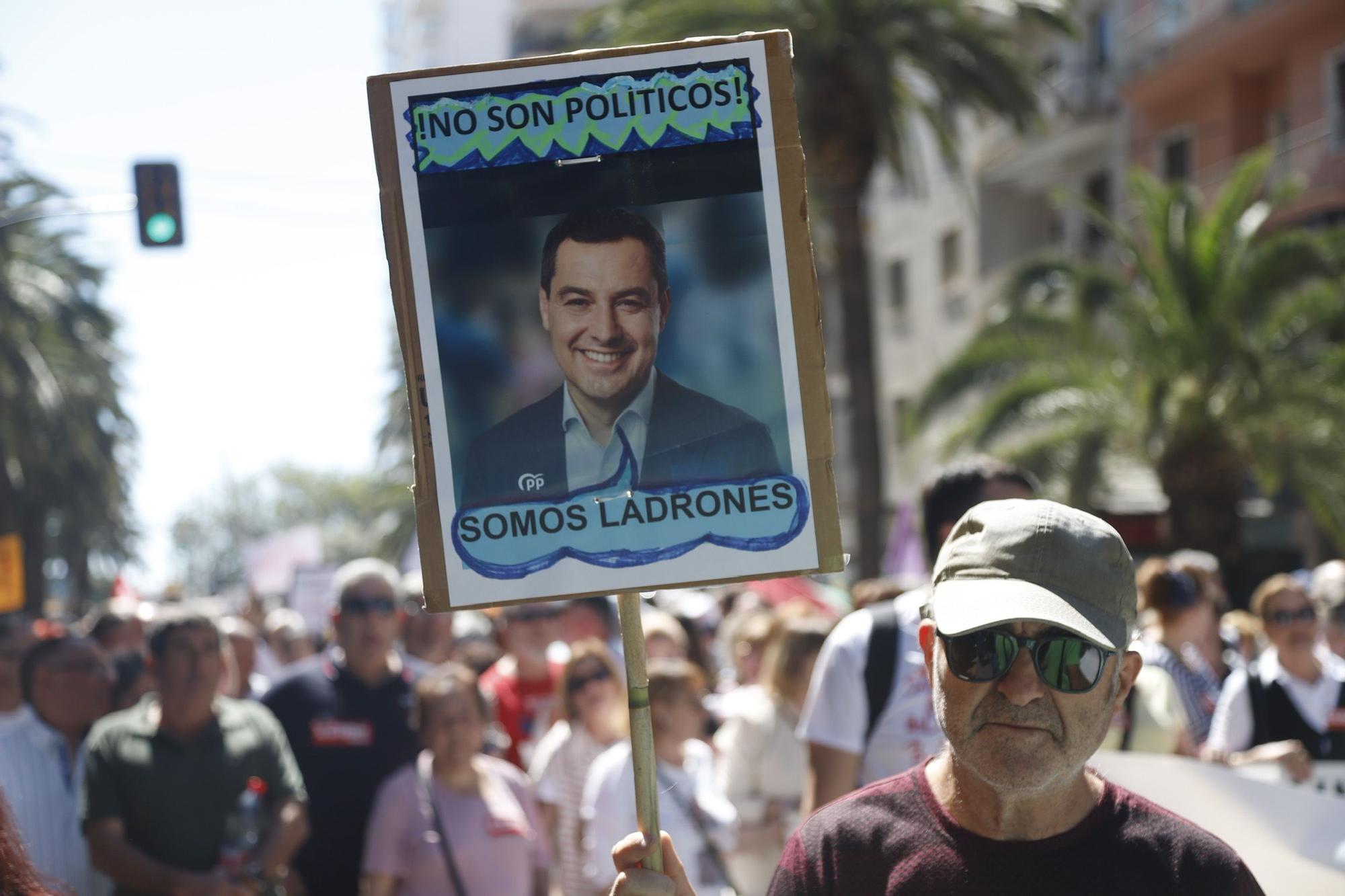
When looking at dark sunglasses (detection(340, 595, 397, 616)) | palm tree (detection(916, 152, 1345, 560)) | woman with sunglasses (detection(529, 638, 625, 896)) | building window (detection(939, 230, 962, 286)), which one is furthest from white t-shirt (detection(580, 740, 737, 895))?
building window (detection(939, 230, 962, 286))

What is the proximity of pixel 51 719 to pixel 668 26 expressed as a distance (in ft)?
37.3

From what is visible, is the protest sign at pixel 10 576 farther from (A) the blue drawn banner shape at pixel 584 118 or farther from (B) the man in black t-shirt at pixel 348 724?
(A) the blue drawn banner shape at pixel 584 118

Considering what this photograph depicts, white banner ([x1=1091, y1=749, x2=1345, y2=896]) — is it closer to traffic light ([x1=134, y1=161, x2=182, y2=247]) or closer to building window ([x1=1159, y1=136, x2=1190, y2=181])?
traffic light ([x1=134, y1=161, x2=182, y2=247])

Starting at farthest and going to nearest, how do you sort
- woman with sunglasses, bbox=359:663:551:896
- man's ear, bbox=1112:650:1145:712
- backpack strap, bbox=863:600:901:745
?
woman with sunglasses, bbox=359:663:551:896, backpack strap, bbox=863:600:901:745, man's ear, bbox=1112:650:1145:712

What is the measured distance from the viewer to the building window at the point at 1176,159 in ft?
86.8

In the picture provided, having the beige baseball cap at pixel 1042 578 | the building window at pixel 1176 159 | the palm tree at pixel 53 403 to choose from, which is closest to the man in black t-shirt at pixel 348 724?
the beige baseball cap at pixel 1042 578

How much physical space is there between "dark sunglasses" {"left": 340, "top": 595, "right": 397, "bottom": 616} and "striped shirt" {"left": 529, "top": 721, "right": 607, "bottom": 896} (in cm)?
87

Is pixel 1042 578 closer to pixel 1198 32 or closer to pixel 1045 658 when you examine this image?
pixel 1045 658

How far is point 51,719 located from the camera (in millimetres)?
5816

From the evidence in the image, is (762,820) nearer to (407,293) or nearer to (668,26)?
(407,293)

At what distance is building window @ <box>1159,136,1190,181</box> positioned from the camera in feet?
86.8

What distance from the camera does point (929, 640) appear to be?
2.54 m

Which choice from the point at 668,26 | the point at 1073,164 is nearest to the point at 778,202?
the point at 668,26

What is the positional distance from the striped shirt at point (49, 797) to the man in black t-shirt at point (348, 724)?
0.82 m
